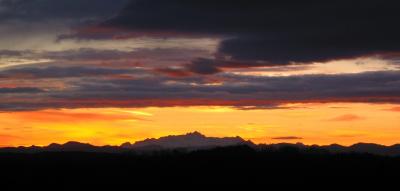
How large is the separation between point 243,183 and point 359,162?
35.8m

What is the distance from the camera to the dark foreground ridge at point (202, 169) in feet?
462

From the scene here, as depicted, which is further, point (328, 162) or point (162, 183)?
point (328, 162)

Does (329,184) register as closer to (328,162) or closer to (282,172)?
(282,172)

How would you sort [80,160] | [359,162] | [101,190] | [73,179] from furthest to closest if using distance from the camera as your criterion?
[80,160]
[359,162]
[73,179]
[101,190]

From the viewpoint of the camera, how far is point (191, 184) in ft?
456

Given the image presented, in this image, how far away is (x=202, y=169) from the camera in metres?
154

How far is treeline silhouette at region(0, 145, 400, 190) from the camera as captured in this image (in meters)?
141

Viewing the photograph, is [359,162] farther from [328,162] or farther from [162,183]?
[162,183]

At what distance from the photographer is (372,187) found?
136 metres

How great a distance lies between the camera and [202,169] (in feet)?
504

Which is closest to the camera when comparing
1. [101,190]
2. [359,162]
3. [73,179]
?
[101,190]

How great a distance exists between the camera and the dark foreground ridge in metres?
141

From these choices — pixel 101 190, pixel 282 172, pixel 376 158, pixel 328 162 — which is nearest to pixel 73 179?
pixel 101 190

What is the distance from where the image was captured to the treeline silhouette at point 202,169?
14138cm
